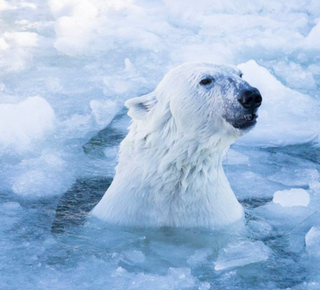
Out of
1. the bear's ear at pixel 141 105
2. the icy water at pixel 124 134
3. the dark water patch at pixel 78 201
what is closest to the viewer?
the icy water at pixel 124 134

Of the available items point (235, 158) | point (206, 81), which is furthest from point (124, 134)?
point (206, 81)

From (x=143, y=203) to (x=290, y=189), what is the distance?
1.29 meters

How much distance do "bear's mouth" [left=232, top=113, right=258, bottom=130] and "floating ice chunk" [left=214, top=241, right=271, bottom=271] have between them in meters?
0.76

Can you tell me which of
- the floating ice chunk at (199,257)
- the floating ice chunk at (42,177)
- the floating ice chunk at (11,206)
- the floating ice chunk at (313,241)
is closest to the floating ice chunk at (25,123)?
the floating ice chunk at (42,177)

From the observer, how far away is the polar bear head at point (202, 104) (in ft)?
11.5

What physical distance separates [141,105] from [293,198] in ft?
4.22

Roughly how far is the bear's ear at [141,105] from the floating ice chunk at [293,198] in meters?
1.18

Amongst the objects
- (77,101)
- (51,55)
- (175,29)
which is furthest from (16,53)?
(175,29)

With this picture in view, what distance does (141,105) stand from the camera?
392 cm

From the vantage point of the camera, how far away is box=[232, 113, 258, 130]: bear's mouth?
3482mm

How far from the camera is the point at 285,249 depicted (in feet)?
12.7

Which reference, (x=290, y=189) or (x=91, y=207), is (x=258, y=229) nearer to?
(x=290, y=189)

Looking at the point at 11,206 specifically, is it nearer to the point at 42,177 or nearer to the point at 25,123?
the point at 42,177

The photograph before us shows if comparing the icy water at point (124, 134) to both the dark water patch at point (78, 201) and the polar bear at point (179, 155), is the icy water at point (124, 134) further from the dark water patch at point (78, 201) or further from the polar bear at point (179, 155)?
the polar bear at point (179, 155)
